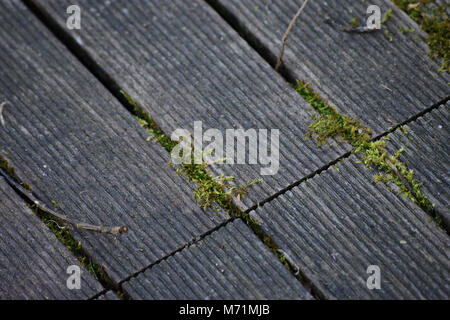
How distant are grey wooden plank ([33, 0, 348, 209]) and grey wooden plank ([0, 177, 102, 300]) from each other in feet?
2.48

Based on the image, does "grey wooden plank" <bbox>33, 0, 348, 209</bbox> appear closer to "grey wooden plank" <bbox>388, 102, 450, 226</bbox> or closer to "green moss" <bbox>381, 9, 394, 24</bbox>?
"grey wooden plank" <bbox>388, 102, 450, 226</bbox>

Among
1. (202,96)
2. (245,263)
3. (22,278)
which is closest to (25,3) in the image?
(202,96)

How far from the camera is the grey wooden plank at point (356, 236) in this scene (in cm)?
239

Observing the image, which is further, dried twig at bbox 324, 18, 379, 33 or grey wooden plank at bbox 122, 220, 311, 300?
dried twig at bbox 324, 18, 379, 33

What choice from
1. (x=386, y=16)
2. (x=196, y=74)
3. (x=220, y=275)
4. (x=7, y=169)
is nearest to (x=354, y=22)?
(x=386, y=16)

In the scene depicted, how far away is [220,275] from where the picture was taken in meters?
2.40

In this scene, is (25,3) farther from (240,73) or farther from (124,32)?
(240,73)

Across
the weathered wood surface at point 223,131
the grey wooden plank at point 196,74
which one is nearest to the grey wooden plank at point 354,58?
the weathered wood surface at point 223,131

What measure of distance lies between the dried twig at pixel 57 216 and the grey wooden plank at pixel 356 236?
0.63 meters

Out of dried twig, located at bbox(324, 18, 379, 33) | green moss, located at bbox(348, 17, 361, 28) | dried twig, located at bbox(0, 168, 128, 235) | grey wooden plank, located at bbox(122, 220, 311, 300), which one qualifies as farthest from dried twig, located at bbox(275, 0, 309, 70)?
dried twig, located at bbox(0, 168, 128, 235)

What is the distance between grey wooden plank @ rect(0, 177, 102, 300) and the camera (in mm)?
2383

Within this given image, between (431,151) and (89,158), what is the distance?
1.64 m

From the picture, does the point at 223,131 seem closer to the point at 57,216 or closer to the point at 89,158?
the point at 89,158
